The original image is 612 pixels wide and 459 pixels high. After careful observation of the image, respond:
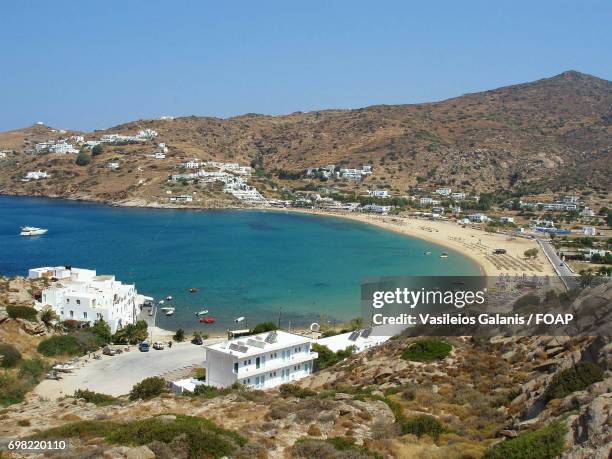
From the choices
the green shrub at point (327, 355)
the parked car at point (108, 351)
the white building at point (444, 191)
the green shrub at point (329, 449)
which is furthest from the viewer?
the white building at point (444, 191)

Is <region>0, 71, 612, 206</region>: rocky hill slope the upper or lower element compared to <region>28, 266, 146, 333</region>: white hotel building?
upper

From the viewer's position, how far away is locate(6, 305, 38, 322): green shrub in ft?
82.1

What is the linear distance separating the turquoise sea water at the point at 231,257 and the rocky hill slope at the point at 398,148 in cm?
2543

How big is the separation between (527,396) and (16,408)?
1156cm

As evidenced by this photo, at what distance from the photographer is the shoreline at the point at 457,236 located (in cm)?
4769

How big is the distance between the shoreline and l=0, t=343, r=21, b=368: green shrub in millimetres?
33653

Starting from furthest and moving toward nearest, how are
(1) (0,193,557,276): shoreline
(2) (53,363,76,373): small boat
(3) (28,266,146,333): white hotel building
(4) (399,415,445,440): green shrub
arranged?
(1) (0,193,557,276): shoreline
(3) (28,266,146,333): white hotel building
(2) (53,363,76,373): small boat
(4) (399,415,445,440): green shrub

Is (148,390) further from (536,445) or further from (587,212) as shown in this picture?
(587,212)

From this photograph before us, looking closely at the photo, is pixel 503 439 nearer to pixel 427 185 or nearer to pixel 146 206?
pixel 146 206

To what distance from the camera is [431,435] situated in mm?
10367

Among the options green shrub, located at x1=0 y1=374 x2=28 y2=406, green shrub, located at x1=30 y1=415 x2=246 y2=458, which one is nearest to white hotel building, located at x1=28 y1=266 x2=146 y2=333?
green shrub, located at x1=0 y1=374 x2=28 y2=406

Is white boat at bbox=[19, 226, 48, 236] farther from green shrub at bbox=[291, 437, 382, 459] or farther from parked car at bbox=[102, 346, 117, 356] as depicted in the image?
green shrub at bbox=[291, 437, 382, 459]

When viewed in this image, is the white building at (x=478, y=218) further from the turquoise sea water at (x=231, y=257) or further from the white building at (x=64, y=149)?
the white building at (x=64, y=149)

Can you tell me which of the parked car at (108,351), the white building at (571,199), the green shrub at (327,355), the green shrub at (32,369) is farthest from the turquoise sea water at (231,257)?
the white building at (571,199)
